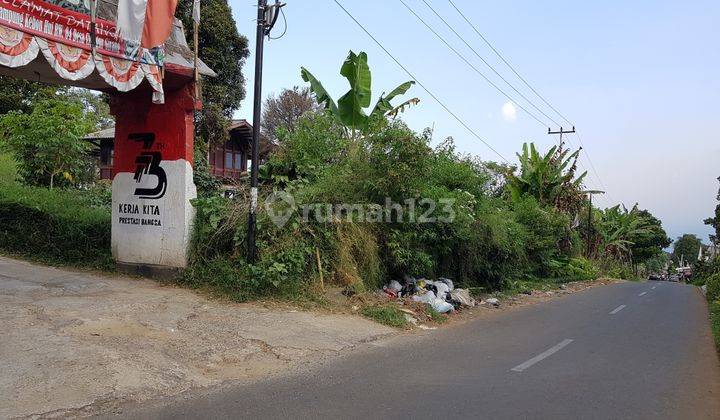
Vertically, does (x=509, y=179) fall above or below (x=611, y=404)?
above

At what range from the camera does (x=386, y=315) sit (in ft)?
33.0

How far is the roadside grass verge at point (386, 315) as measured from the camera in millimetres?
9859

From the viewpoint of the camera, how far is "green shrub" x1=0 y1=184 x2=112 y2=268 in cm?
1141

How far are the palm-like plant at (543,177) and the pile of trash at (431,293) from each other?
1598 centimetres

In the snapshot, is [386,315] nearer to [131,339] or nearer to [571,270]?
[131,339]

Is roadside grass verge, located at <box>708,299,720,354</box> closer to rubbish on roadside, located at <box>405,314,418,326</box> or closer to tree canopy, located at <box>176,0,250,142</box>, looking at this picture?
rubbish on roadside, located at <box>405,314,418,326</box>

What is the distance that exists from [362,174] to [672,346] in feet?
22.5

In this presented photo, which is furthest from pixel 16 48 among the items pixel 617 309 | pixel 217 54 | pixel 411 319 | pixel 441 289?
pixel 617 309

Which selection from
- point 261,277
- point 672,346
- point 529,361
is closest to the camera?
point 529,361

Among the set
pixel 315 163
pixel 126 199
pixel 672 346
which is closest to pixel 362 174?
pixel 315 163

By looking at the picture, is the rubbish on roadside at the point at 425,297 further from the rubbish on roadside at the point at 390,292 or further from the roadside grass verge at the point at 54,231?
the roadside grass verge at the point at 54,231

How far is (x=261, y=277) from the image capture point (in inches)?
386

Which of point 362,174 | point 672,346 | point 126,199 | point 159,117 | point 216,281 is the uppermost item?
point 159,117

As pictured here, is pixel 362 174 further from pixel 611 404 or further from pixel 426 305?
pixel 611 404
